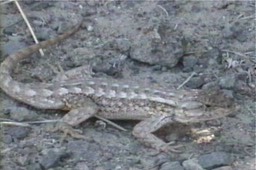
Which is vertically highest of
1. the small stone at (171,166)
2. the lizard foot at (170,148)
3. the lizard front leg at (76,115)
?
the lizard front leg at (76,115)

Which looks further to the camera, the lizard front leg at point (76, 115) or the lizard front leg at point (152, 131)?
the lizard front leg at point (76, 115)

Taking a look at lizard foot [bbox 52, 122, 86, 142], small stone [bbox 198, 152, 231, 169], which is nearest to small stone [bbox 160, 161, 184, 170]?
small stone [bbox 198, 152, 231, 169]

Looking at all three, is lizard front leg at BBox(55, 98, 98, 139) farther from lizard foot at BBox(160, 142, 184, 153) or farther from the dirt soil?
lizard foot at BBox(160, 142, 184, 153)

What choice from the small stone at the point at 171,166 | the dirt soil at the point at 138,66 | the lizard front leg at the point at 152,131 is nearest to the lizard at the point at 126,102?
the lizard front leg at the point at 152,131

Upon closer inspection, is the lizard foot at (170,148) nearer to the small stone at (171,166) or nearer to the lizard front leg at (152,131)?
the lizard front leg at (152,131)

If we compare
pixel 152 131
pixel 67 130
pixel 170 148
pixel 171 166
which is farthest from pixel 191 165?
pixel 67 130

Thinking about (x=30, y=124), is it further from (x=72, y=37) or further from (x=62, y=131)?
(x=72, y=37)

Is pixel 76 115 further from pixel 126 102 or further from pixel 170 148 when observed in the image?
pixel 170 148
